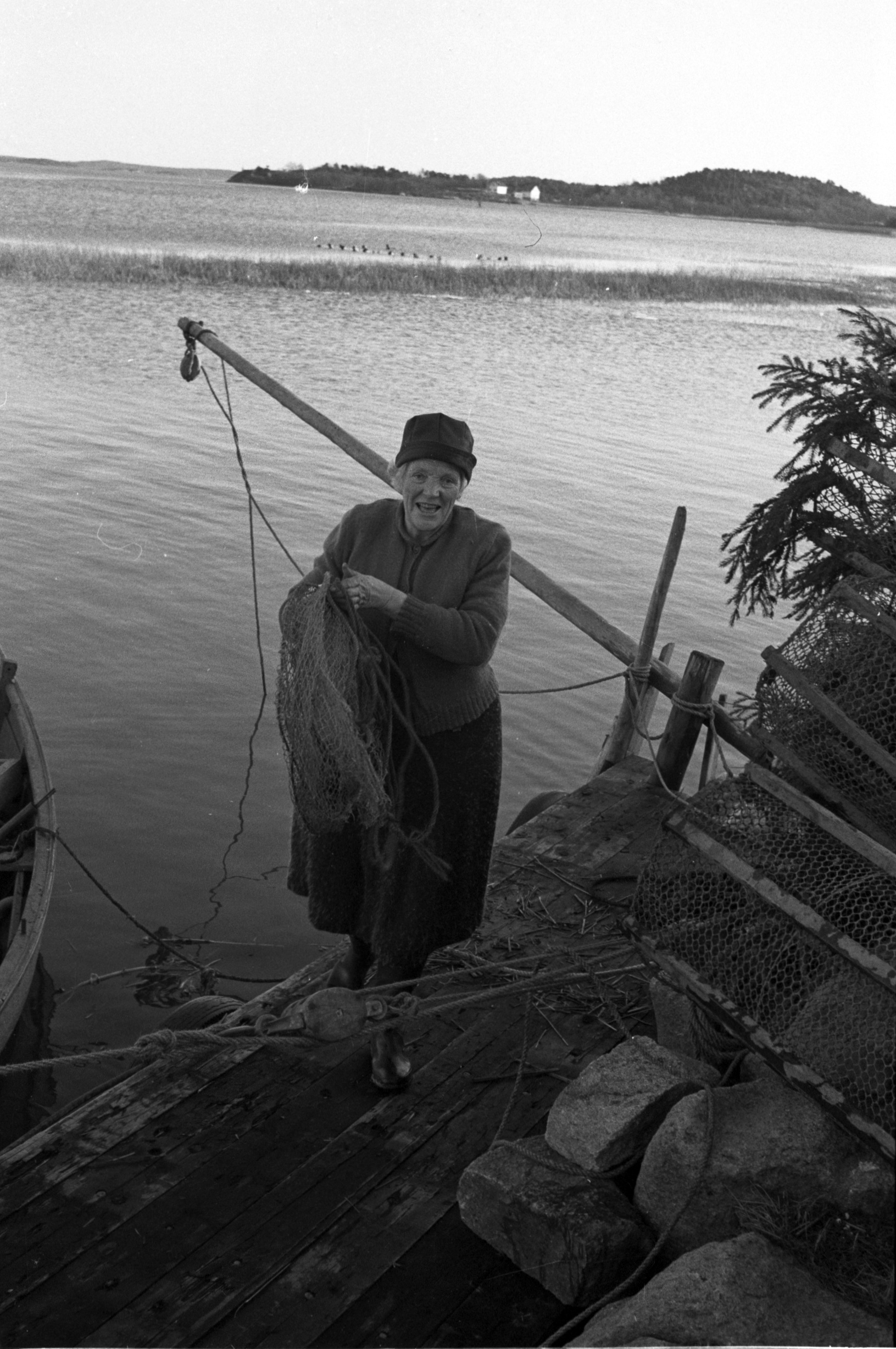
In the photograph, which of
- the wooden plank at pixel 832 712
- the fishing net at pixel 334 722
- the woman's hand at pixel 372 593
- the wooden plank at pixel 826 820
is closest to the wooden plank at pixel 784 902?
the wooden plank at pixel 826 820

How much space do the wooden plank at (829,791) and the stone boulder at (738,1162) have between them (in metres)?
0.91

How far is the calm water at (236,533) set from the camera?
808cm

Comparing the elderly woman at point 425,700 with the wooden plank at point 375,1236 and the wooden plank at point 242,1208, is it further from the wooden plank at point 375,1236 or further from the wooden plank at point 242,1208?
the wooden plank at point 375,1236

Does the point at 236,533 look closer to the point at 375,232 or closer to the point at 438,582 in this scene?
the point at 438,582

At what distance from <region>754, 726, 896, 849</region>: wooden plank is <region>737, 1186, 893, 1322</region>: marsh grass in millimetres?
1215

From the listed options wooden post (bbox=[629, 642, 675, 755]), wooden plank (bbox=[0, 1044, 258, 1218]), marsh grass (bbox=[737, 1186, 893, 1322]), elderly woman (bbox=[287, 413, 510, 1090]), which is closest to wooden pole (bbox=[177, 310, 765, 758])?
wooden post (bbox=[629, 642, 675, 755])

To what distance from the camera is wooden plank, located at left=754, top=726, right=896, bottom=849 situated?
4195 mm

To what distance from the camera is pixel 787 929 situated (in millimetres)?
3820

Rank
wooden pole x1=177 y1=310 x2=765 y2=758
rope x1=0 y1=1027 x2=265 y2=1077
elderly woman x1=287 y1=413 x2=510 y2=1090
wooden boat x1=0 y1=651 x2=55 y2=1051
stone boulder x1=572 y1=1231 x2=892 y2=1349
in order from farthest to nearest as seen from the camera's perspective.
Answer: wooden pole x1=177 y1=310 x2=765 y2=758 < wooden boat x1=0 y1=651 x2=55 y2=1051 < elderly woman x1=287 y1=413 x2=510 y2=1090 < rope x1=0 y1=1027 x2=265 y2=1077 < stone boulder x1=572 y1=1231 x2=892 y2=1349

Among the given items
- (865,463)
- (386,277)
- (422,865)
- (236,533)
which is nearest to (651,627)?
(865,463)

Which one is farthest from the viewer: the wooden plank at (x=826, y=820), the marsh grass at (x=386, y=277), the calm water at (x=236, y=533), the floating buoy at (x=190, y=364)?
the marsh grass at (x=386, y=277)

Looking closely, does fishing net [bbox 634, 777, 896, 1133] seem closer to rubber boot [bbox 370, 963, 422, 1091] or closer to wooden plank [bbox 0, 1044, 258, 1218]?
rubber boot [bbox 370, 963, 422, 1091]

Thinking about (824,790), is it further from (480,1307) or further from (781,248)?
(781,248)

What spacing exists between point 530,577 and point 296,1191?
3850 mm
